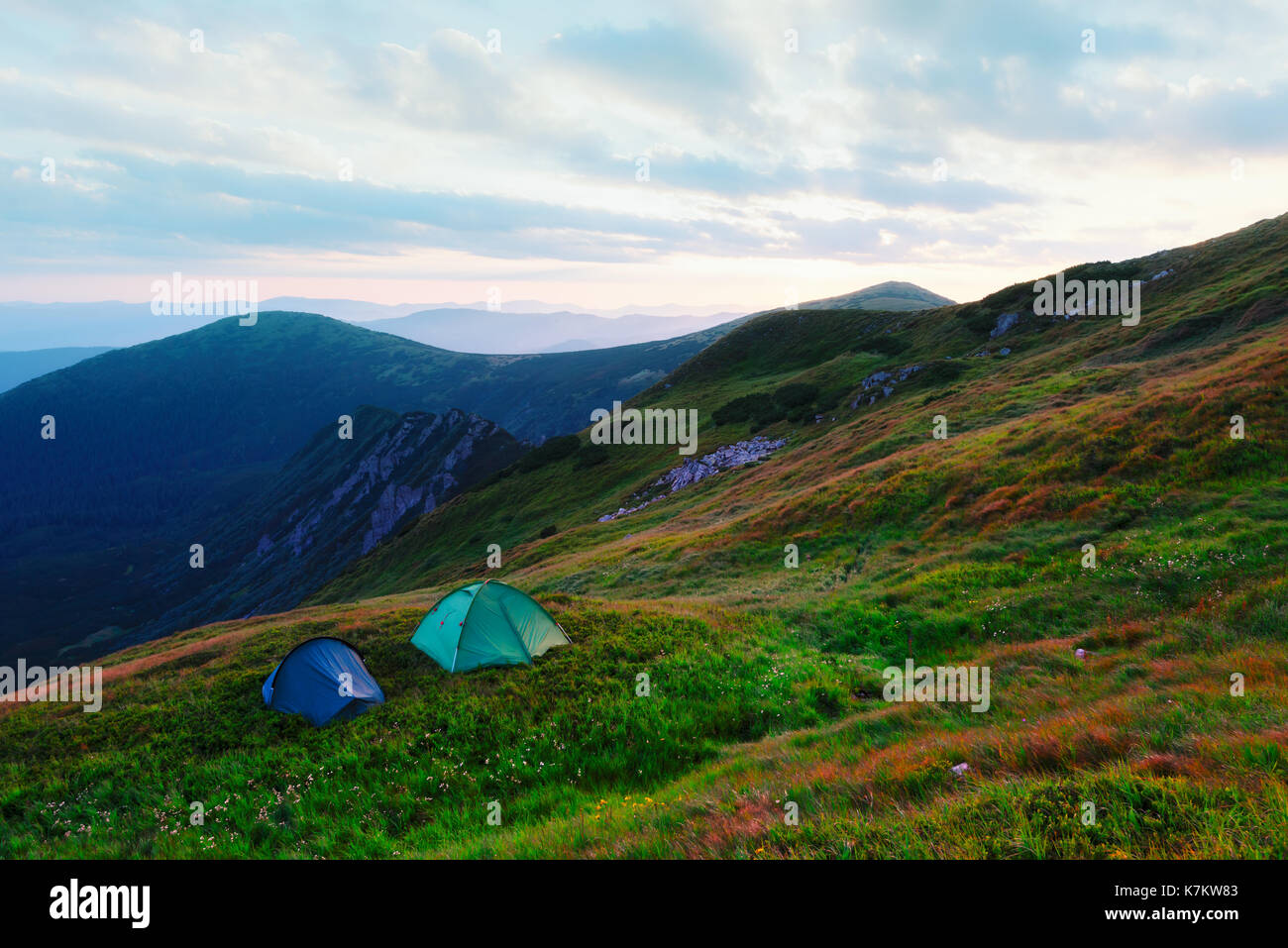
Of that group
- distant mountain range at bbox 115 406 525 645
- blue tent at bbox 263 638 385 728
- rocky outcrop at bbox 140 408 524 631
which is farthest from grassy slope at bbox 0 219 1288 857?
distant mountain range at bbox 115 406 525 645

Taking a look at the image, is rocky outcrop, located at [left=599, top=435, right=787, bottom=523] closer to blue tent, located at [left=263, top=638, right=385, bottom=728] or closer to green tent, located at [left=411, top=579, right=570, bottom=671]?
green tent, located at [left=411, top=579, right=570, bottom=671]

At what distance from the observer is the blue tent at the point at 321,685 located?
1288cm

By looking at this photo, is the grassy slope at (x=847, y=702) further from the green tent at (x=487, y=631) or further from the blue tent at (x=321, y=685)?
the green tent at (x=487, y=631)

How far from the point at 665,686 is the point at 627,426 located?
77053 millimetres

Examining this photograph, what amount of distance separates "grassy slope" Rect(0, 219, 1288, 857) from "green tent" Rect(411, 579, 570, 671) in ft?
2.58

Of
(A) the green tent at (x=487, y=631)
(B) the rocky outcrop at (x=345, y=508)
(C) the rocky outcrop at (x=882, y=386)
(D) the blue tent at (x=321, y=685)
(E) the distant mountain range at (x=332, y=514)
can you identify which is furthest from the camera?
(E) the distant mountain range at (x=332, y=514)

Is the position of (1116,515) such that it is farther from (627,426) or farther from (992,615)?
(627,426)

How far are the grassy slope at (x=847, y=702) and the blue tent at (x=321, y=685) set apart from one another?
0.55m

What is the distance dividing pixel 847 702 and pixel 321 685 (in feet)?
39.1

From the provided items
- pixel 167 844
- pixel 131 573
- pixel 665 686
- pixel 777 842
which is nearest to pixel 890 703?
pixel 665 686

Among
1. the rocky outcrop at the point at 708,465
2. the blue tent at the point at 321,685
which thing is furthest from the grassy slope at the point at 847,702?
the rocky outcrop at the point at 708,465

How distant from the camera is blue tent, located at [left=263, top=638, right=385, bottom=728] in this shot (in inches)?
507
